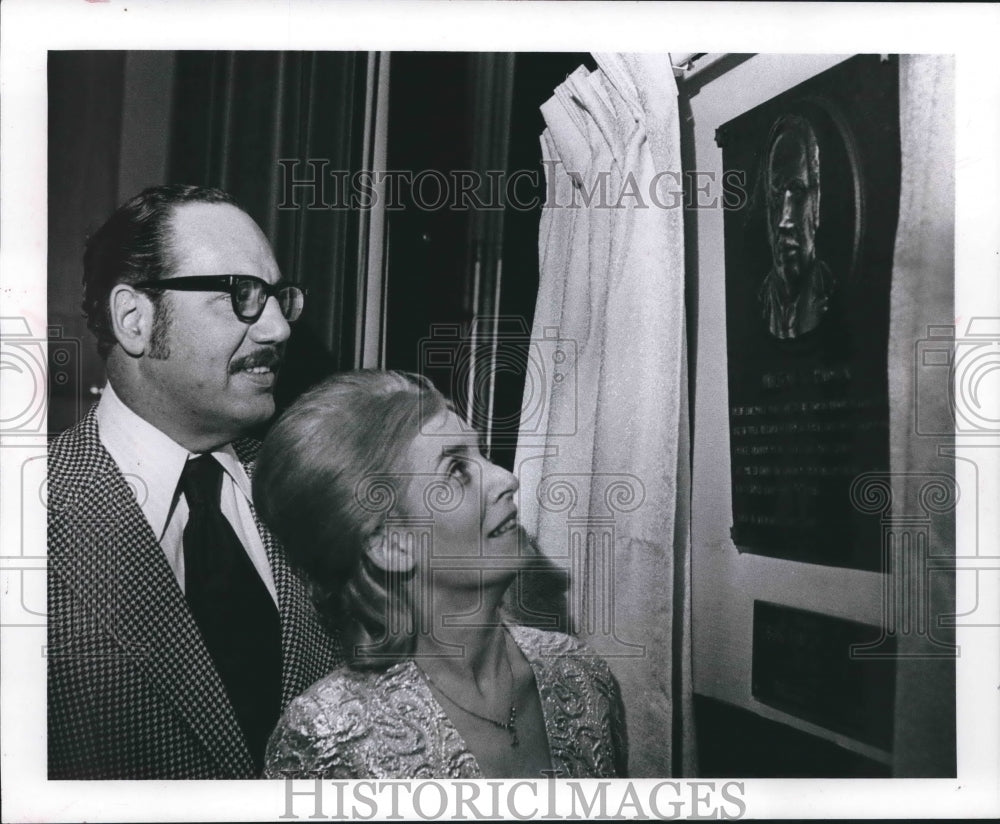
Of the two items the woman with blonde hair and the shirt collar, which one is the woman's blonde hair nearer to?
the woman with blonde hair

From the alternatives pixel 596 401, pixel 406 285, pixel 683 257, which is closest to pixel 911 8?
pixel 683 257

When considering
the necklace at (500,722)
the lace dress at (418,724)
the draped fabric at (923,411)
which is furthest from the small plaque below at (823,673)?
the necklace at (500,722)

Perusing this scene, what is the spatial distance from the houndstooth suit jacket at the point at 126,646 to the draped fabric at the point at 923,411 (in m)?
1.05

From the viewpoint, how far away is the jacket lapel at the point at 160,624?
1592 millimetres

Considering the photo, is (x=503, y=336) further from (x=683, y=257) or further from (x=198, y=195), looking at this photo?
(x=198, y=195)

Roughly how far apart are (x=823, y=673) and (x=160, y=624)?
1.18 meters

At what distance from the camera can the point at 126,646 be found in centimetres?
161

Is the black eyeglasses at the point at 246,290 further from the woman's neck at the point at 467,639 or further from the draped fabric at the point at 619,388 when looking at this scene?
the woman's neck at the point at 467,639

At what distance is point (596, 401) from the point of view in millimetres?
1670

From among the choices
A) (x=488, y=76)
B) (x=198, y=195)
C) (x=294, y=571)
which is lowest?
(x=294, y=571)

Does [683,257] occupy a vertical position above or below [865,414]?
above

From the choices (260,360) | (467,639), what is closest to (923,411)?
(467,639)

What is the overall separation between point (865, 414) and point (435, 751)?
3.16 ft

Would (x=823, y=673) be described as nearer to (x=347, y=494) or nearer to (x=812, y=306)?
(x=812, y=306)
